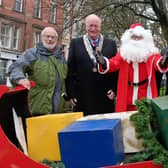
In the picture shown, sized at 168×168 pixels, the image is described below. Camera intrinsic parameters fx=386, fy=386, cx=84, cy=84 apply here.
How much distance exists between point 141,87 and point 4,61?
86.6 ft

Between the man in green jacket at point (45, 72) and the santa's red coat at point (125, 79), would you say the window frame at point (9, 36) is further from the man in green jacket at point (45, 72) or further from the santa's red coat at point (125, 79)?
the santa's red coat at point (125, 79)

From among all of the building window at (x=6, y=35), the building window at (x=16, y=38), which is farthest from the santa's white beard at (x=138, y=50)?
the building window at (x=16, y=38)

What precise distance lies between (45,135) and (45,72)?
3.62 feet

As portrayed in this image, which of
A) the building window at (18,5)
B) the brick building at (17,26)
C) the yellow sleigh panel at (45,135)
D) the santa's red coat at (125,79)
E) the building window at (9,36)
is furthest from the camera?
the building window at (18,5)

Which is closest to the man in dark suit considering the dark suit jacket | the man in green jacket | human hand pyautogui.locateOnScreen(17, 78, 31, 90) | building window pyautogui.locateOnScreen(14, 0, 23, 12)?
the dark suit jacket

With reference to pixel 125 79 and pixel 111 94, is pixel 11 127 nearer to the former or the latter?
pixel 125 79

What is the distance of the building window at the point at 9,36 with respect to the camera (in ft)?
96.3

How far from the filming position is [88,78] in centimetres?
389

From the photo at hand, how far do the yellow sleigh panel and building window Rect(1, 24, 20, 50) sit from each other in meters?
27.5

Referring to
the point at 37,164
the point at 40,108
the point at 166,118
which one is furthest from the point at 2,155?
the point at 40,108

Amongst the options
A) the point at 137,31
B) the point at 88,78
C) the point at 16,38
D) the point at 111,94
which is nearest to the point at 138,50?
the point at 137,31

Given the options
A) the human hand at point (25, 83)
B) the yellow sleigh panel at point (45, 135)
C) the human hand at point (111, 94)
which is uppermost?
the human hand at point (25, 83)

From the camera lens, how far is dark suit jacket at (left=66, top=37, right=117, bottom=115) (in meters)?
3.87

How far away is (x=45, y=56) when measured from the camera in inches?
140
